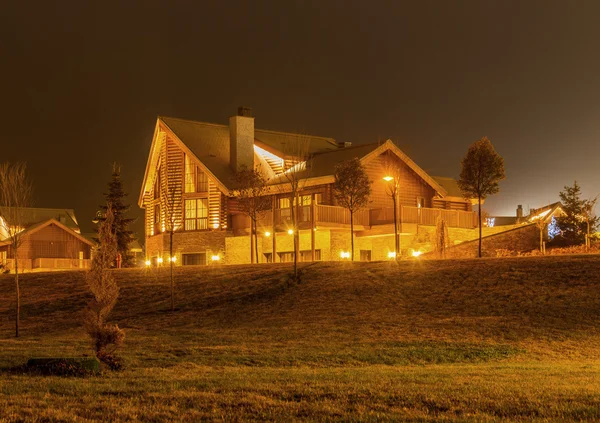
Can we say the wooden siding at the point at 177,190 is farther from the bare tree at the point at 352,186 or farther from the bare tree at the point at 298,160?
the bare tree at the point at 352,186

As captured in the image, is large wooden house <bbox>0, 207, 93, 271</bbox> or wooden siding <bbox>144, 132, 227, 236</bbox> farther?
large wooden house <bbox>0, 207, 93, 271</bbox>

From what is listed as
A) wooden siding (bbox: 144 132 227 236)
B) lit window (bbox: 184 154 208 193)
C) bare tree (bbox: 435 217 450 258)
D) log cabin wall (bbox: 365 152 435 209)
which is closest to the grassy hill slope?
bare tree (bbox: 435 217 450 258)

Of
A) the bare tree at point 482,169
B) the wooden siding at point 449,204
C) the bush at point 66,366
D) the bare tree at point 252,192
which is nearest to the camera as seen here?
the bush at point 66,366

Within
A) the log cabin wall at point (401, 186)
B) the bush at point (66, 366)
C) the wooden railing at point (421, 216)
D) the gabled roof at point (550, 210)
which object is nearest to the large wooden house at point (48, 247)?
the log cabin wall at point (401, 186)

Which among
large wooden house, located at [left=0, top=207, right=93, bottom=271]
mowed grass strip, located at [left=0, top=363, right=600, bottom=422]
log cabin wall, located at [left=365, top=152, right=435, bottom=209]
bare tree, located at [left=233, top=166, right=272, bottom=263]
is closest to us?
mowed grass strip, located at [left=0, top=363, right=600, bottom=422]

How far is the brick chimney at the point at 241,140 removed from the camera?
45219 millimetres

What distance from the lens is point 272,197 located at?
4150cm

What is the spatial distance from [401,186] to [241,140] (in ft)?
31.3

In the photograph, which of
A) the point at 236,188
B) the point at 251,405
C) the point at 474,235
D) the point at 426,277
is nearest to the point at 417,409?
the point at 251,405

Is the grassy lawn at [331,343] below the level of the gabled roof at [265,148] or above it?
below

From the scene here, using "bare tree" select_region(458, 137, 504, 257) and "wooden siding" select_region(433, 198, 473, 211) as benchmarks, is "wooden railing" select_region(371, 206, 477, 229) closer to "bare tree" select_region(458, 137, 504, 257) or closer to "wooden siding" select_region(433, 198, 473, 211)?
"wooden siding" select_region(433, 198, 473, 211)

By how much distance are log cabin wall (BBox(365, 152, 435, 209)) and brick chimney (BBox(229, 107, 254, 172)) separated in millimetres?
7333

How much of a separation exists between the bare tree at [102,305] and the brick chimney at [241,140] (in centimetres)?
2902

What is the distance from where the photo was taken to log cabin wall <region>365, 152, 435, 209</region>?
138ft
